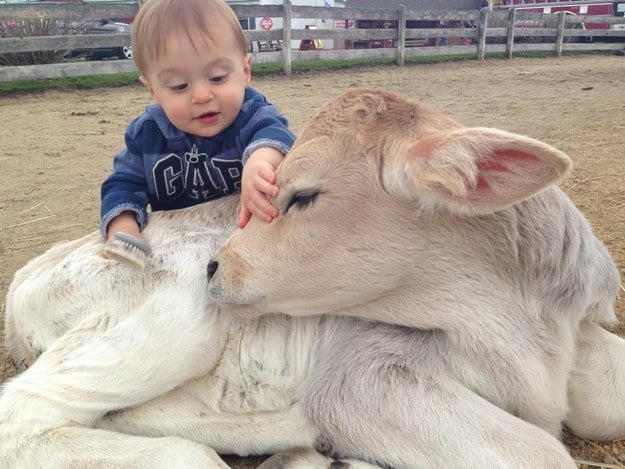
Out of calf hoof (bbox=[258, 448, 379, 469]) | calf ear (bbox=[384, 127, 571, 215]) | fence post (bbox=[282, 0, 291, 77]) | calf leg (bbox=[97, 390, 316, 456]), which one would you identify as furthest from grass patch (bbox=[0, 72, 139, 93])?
calf ear (bbox=[384, 127, 571, 215])

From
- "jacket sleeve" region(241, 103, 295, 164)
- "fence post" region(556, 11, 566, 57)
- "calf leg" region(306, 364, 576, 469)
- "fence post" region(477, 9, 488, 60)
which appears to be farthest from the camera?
"fence post" region(556, 11, 566, 57)

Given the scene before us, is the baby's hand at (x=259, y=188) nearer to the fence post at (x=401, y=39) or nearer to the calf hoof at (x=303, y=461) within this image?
the calf hoof at (x=303, y=461)

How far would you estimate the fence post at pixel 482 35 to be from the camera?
66.8ft

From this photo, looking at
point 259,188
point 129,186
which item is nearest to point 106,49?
point 129,186

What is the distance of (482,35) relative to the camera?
20406mm

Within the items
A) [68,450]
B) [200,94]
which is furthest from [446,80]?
[68,450]

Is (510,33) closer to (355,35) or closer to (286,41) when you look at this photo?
(355,35)

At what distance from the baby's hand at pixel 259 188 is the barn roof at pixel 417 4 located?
2851 cm

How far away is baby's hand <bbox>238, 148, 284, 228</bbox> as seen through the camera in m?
2.46

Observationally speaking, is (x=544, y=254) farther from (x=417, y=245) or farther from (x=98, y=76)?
(x=98, y=76)

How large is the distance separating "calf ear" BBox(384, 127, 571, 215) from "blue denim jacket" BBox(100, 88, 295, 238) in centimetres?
125

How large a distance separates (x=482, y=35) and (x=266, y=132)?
19008 millimetres

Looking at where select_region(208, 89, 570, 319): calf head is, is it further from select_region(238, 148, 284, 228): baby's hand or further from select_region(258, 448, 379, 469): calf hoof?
select_region(258, 448, 379, 469): calf hoof

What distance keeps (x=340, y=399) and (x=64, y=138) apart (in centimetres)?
722
